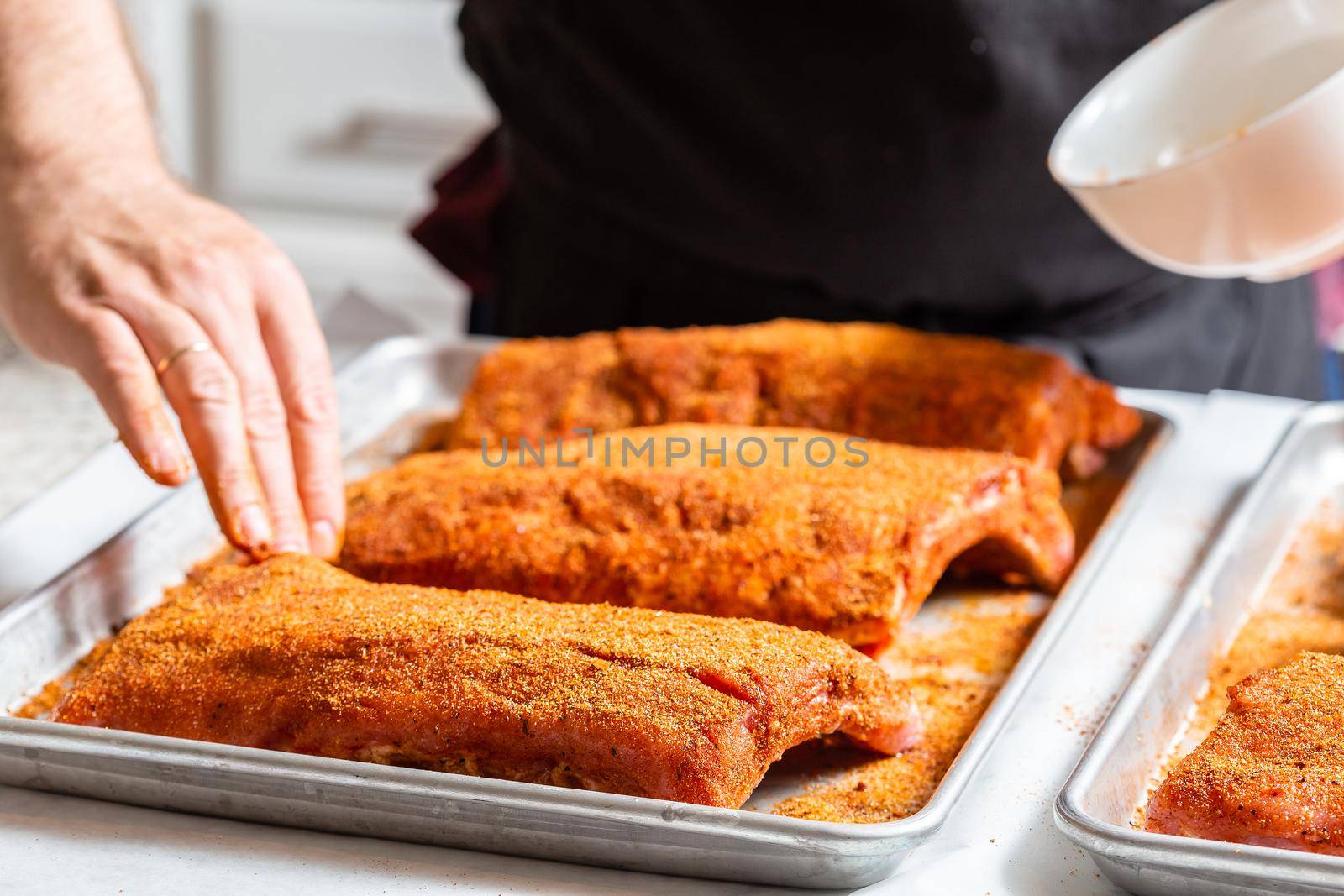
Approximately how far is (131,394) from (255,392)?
0.34 feet

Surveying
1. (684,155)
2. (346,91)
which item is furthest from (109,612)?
(346,91)

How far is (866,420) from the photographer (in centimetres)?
156

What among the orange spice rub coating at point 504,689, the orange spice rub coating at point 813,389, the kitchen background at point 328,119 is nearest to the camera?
the orange spice rub coating at point 504,689

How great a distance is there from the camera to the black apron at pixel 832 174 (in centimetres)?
159

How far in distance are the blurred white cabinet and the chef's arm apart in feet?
7.25

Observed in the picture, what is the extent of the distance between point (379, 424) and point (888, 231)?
636 mm

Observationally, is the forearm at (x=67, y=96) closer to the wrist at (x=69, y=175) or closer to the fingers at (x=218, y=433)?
the wrist at (x=69, y=175)

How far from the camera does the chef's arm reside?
4.02 ft

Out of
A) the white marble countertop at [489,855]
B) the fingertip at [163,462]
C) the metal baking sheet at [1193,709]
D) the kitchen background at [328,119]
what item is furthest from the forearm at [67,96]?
the kitchen background at [328,119]

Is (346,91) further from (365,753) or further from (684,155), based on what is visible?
(365,753)

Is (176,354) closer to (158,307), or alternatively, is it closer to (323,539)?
(158,307)

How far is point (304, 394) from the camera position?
1.32 m

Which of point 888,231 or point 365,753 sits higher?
point 888,231

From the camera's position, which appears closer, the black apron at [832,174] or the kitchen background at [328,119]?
the black apron at [832,174]
